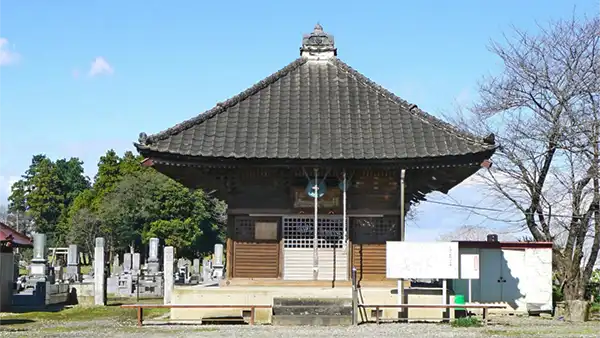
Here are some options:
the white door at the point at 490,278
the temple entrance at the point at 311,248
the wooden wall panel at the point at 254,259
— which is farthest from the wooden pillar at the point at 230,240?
the white door at the point at 490,278

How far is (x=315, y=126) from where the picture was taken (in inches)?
763

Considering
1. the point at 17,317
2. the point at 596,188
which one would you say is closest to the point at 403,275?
the point at 596,188

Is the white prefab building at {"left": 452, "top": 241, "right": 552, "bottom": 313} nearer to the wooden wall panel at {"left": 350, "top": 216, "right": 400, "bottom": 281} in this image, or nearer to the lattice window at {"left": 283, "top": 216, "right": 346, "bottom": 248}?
the wooden wall panel at {"left": 350, "top": 216, "right": 400, "bottom": 281}

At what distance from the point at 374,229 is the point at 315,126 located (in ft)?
9.75

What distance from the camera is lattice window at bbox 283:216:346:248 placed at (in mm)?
19266

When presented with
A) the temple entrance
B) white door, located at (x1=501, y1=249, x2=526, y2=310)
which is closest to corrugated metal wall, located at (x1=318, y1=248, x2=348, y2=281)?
the temple entrance

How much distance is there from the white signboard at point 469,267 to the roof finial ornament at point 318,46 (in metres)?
7.01

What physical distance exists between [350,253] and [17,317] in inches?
402

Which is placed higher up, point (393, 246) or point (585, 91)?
point (585, 91)

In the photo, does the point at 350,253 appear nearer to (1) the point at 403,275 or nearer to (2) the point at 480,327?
(1) the point at 403,275

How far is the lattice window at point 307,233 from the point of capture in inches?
758

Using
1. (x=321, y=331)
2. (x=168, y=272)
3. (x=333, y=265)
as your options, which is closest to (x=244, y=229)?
(x=333, y=265)

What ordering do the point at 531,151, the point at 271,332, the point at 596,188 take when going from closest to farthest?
the point at 271,332 < the point at 596,188 < the point at 531,151

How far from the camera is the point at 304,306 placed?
17203 millimetres
